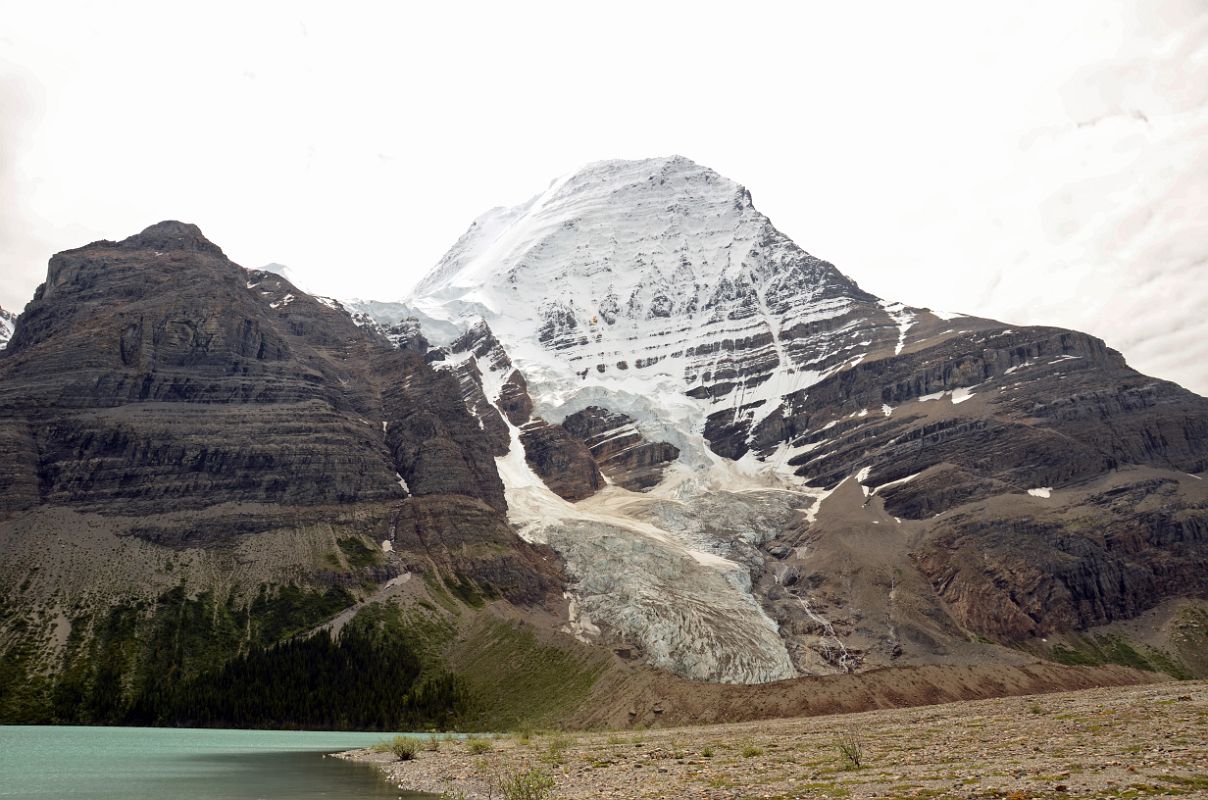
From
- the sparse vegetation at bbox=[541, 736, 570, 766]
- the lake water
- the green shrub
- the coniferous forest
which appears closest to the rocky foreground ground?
the sparse vegetation at bbox=[541, 736, 570, 766]

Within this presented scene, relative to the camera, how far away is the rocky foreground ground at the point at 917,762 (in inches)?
1222

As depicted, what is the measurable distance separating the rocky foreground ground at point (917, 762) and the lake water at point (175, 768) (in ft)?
17.5

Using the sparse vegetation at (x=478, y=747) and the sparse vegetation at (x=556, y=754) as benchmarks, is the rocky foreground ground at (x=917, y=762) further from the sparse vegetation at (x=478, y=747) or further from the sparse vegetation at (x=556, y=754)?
the sparse vegetation at (x=478, y=747)

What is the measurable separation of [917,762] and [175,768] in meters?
54.8

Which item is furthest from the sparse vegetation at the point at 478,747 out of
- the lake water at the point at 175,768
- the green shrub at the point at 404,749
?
the lake water at the point at 175,768

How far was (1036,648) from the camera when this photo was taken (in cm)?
18950

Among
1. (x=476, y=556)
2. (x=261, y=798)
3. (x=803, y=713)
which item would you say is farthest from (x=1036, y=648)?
(x=261, y=798)

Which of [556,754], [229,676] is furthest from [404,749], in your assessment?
[229,676]

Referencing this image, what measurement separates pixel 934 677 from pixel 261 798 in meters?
122

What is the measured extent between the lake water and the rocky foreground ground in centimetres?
533

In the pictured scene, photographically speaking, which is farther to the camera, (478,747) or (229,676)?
(229,676)

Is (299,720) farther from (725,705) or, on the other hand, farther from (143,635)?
(725,705)

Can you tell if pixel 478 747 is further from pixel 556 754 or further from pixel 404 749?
pixel 556 754

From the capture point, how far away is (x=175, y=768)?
214 ft
